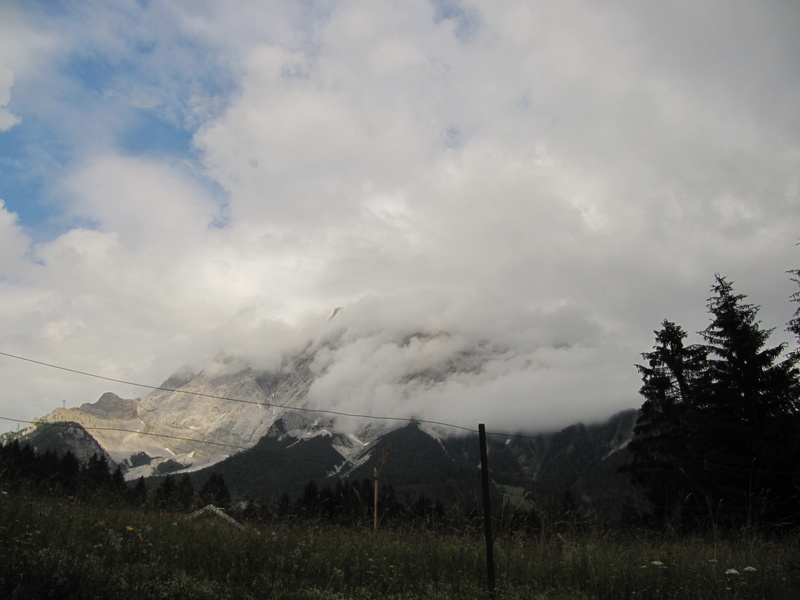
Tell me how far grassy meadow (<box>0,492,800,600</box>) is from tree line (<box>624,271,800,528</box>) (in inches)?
597

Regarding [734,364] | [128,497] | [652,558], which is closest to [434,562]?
[652,558]

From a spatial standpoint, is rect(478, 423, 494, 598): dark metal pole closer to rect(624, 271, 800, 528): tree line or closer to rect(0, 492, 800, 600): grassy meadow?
rect(0, 492, 800, 600): grassy meadow

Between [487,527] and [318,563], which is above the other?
[487,527]

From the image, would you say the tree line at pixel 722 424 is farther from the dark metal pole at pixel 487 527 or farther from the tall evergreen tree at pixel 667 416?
the dark metal pole at pixel 487 527

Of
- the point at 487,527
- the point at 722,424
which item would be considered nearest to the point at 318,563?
the point at 487,527

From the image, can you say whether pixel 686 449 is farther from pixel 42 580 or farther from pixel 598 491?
pixel 598 491

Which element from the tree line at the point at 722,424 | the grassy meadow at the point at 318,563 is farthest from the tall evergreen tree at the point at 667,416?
the grassy meadow at the point at 318,563

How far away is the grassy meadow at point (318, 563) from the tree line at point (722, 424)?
15162 mm

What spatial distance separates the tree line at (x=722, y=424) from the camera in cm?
2122

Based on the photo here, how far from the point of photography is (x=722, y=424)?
23062 mm

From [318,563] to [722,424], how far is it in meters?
22.9

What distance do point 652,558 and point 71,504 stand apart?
9.21 meters

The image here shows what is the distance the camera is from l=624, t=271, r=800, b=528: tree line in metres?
21.2

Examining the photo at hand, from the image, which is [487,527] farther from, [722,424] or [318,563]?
[722,424]
